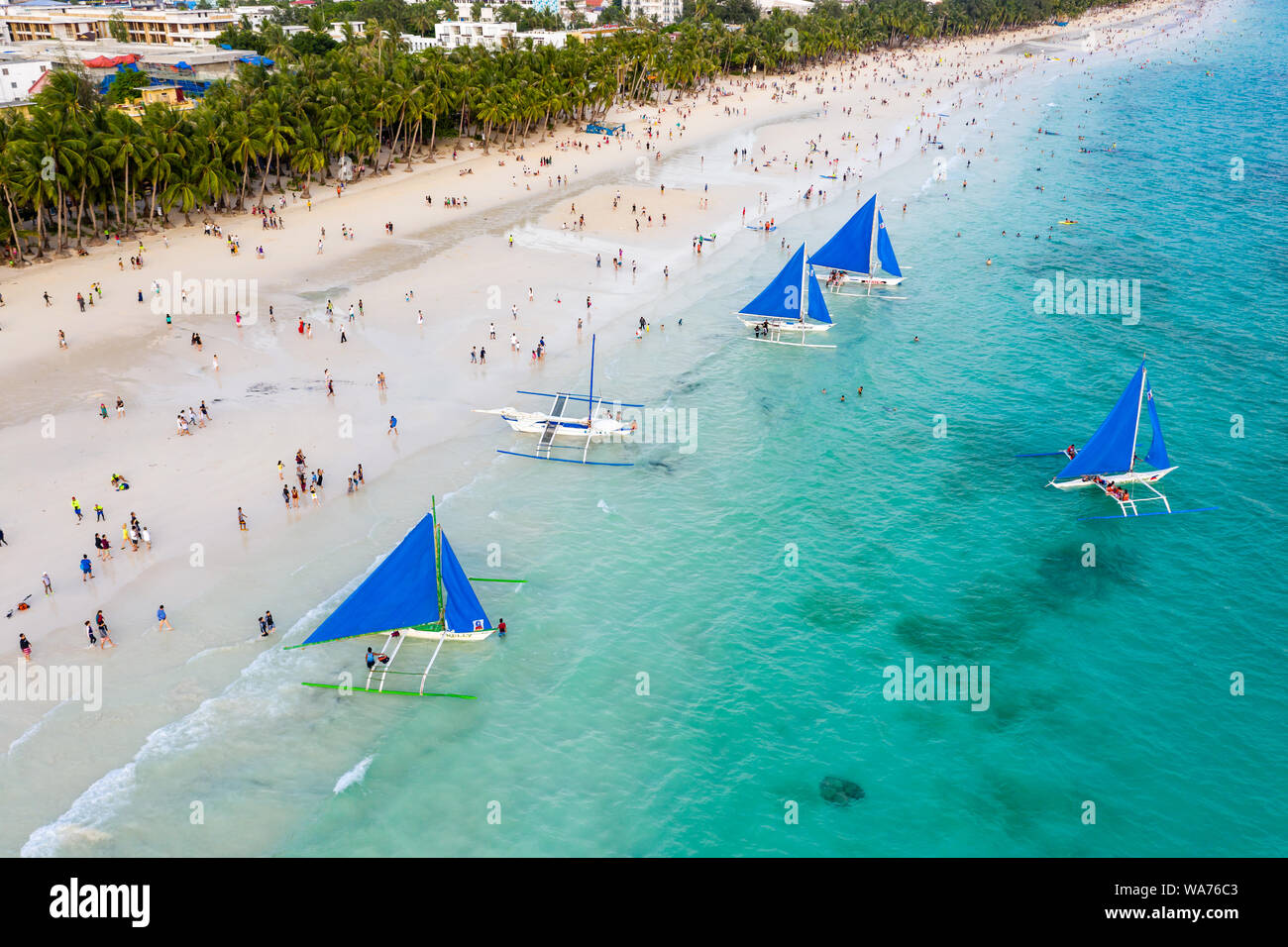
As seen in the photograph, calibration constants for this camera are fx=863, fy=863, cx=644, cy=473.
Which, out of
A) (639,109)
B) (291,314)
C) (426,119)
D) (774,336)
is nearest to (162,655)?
(291,314)

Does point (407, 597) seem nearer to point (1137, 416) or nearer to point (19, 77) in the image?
point (1137, 416)

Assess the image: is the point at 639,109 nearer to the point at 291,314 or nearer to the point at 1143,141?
the point at 1143,141

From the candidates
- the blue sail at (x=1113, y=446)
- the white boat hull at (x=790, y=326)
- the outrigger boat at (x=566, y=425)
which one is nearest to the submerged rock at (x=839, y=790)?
the outrigger boat at (x=566, y=425)

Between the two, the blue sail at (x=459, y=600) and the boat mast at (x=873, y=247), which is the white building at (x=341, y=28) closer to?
the boat mast at (x=873, y=247)

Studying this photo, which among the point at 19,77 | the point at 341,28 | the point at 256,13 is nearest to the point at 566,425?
the point at 19,77

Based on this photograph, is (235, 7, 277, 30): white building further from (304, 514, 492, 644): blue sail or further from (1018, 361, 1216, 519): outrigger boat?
(1018, 361, 1216, 519): outrigger boat

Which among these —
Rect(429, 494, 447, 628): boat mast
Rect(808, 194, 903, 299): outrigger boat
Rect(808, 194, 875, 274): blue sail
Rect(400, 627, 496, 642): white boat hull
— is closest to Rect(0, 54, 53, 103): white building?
Rect(808, 194, 875, 274): blue sail
